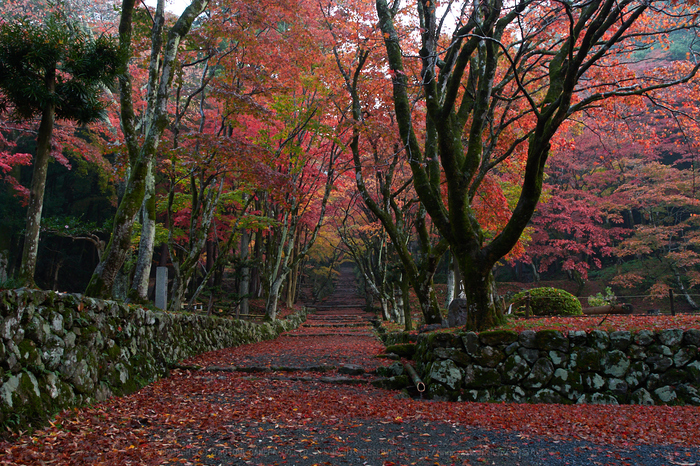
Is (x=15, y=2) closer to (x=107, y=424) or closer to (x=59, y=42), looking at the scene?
(x=59, y=42)

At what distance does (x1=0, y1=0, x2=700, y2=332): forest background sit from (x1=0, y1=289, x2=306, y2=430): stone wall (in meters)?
0.99

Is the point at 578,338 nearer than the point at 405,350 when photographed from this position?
Yes

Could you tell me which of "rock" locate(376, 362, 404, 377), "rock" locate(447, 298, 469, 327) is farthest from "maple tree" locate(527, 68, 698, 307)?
"rock" locate(376, 362, 404, 377)

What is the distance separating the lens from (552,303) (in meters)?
12.6

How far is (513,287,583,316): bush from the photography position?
40.7 ft

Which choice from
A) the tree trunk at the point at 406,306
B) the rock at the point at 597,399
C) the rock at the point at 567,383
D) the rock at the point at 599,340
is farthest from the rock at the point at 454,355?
the tree trunk at the point at 406,306

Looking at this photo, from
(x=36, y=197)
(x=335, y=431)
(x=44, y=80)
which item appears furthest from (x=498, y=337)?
(x=44, y=80)

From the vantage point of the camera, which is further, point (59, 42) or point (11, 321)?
point (59, 42)

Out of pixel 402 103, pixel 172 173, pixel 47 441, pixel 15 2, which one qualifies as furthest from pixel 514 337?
pixel 15 2

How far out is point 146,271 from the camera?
22.8ft

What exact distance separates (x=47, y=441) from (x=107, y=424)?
0.65 metres

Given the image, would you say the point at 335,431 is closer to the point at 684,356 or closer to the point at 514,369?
the point at 514,369

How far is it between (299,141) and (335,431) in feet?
33.4

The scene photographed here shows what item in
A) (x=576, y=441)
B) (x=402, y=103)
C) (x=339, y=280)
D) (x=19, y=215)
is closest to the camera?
(x=576, y=441)
